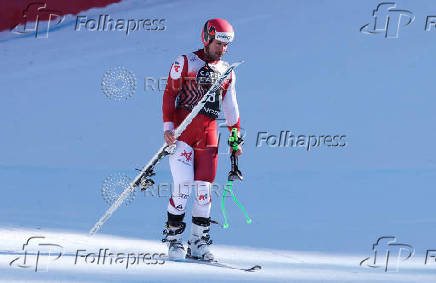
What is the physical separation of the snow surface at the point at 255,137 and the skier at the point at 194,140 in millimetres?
375

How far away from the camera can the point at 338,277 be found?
602cm

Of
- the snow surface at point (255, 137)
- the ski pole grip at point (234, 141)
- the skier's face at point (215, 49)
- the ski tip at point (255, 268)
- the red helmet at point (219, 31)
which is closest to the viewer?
the ski tip at point (255, 268)

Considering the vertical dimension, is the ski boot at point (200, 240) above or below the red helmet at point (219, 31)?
below

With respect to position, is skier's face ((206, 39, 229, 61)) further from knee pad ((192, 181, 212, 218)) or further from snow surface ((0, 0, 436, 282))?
snow surface ((0, 0, 436, 282))

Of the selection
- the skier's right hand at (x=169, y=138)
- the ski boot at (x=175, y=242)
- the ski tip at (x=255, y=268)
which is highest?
the skier's right hand at (x=169, y=138)

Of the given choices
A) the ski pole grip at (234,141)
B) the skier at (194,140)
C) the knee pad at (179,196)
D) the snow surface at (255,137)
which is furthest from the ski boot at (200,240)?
the ski pole grip at (234,141)

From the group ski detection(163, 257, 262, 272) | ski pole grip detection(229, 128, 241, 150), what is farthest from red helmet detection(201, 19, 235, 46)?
ski detection(163, 257, 262, 272)

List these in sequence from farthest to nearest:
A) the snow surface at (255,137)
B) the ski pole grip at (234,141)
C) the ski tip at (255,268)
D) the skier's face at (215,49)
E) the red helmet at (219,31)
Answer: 1. the snow surface at (255,137)
2. the ski pole grip at (234,141)
3. the skier's face at (215,49)
4. the red helmet at (219,31)
5. the ski tip at (255,268)

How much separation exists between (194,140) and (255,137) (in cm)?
620

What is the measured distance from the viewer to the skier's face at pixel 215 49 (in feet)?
21.3

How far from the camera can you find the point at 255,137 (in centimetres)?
1270

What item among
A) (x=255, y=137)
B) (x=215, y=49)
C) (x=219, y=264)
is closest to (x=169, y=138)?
(x=215, y=49)

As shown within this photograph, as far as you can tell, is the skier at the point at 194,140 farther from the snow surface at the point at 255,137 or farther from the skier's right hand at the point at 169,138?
the snow surface at the point at 255,137

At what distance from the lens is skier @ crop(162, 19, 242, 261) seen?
6.53 meters
